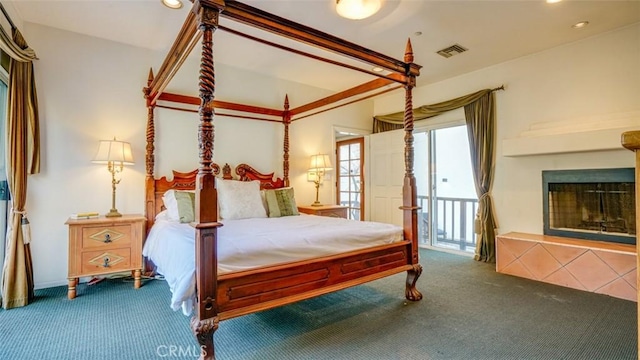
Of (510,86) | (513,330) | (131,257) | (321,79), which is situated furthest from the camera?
(321,79)

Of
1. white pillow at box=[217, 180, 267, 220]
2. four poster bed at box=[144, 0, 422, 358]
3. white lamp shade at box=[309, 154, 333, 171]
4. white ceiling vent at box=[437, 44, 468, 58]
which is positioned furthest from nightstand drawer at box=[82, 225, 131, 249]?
white ceiling vent at box=[437, 44, 468, 58]

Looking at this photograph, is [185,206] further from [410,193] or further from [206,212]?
[410,193]

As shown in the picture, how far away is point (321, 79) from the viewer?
4844 millimetres

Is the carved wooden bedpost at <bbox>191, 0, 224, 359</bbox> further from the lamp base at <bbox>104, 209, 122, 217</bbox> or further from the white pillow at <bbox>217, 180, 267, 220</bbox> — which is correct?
the lamp base at <bbox>104, 209, 122, 217</bbox>

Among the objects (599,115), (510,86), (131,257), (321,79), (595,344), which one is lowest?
(595,344)

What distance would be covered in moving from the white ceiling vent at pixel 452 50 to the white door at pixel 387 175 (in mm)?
1521

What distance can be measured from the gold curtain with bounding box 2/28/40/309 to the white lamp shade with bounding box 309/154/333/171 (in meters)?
3.32

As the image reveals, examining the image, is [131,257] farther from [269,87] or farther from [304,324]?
[269,87]

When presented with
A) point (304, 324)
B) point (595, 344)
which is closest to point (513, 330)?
point (595, 344)

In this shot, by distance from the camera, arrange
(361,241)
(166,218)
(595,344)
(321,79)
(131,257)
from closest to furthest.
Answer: (595,344) → (361,241) → (131,257) → (166,218) → (321,79)

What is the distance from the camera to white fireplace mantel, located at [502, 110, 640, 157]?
314 centimetres

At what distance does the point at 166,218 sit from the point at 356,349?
2461 millimetres

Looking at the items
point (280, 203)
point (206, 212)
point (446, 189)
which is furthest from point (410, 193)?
point (446, 189)

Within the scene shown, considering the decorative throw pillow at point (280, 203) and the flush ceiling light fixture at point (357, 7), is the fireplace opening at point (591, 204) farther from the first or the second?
the decorative throw pillow at point (280, 203)
